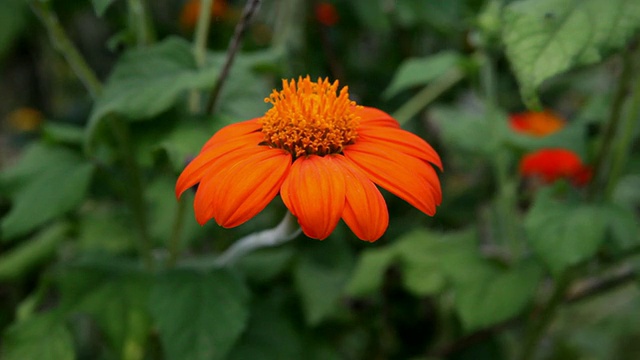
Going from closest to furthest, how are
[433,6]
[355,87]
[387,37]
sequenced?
[433,6] < [355,87] < [387,37]

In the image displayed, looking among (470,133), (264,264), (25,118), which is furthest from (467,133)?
(25,118)

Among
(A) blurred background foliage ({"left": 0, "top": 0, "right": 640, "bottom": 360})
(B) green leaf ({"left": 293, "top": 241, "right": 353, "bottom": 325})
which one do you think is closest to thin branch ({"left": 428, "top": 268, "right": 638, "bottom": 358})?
(A) blurred background foliage ({"left": 0, "top": 0, "right": 640, "bottom": 360})

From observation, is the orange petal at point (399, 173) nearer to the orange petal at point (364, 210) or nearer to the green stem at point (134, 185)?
the orange petal at point (364, 210)

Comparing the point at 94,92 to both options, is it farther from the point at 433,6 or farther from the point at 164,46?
the point at 433,6

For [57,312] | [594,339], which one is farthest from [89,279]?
[594,339]

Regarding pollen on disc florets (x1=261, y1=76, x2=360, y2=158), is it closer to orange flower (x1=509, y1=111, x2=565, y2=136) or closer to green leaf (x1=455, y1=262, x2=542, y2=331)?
green leaf (x1=455, y1=262, x2=542, y2=331)

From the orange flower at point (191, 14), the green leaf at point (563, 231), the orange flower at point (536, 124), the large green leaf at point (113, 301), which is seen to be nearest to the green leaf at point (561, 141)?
the green leaf at point (563, 231)
